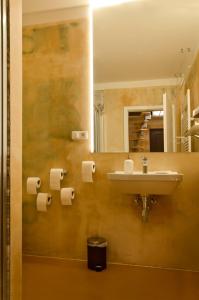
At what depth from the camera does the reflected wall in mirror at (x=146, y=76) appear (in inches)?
94.9

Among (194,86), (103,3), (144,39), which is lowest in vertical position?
(194,86)

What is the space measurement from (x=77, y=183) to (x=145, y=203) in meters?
0.66

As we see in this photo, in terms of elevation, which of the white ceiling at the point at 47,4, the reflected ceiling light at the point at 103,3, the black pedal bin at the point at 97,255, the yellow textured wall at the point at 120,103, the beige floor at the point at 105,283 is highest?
the white ceiling at the point at 47,4

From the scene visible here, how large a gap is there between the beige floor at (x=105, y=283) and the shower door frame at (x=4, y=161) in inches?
45.2

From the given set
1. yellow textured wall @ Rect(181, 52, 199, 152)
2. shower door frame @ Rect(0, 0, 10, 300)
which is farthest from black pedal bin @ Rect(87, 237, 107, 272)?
shower door frame @ Rect(0, 0, 10, 300)

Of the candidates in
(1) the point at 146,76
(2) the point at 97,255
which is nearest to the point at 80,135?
(1) the point at 146,76

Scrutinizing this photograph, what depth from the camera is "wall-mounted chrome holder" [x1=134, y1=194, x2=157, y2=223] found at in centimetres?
233

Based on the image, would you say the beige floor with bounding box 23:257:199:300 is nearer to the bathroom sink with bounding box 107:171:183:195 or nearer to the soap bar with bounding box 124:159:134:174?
the bathroom sink with bounding box 107:171:183:195

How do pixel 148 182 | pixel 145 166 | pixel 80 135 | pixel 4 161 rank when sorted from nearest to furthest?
1. pixel 4 161
2. pixel 148 182
3. pixel 145 166
4. pixel 80 135

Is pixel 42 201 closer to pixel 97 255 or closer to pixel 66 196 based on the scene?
pixel 66 196

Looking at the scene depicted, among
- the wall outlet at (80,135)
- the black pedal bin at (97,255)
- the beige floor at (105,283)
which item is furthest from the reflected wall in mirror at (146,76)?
the beige floor at (105,283)

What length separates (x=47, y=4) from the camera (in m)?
2.59

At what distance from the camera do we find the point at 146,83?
2.54m

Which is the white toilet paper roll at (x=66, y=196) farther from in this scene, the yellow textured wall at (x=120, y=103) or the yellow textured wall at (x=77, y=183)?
the yellow textured wall at (x=120, y=103)
